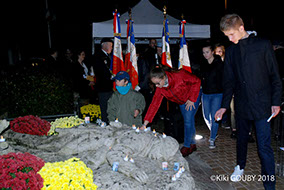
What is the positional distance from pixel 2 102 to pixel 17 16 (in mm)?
16869

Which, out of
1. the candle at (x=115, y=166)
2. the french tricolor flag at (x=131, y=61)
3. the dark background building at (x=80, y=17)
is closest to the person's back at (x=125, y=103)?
the candle at (x=115, y=166)

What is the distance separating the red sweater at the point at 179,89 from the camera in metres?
4.73

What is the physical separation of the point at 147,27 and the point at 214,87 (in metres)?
5.30

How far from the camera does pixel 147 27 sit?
9.98 m

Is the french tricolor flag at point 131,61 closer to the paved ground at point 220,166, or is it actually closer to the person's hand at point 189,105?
the person's hand at point 189,105

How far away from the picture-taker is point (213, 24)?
20.3m

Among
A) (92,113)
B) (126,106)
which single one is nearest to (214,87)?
(126,106)

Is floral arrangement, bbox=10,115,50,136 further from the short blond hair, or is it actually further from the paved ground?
the short blond hair

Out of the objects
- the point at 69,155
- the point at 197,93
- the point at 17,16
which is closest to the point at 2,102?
the point at 69,155

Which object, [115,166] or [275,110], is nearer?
[115,166]

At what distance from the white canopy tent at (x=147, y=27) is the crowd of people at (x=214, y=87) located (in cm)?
186

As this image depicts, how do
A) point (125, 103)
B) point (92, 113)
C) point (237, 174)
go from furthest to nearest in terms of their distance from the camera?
point (92, 113) < point (125, 103) < point (237, 174)

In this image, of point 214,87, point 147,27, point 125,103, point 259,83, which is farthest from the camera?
point 147,27

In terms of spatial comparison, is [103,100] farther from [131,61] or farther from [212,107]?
[212,107]
